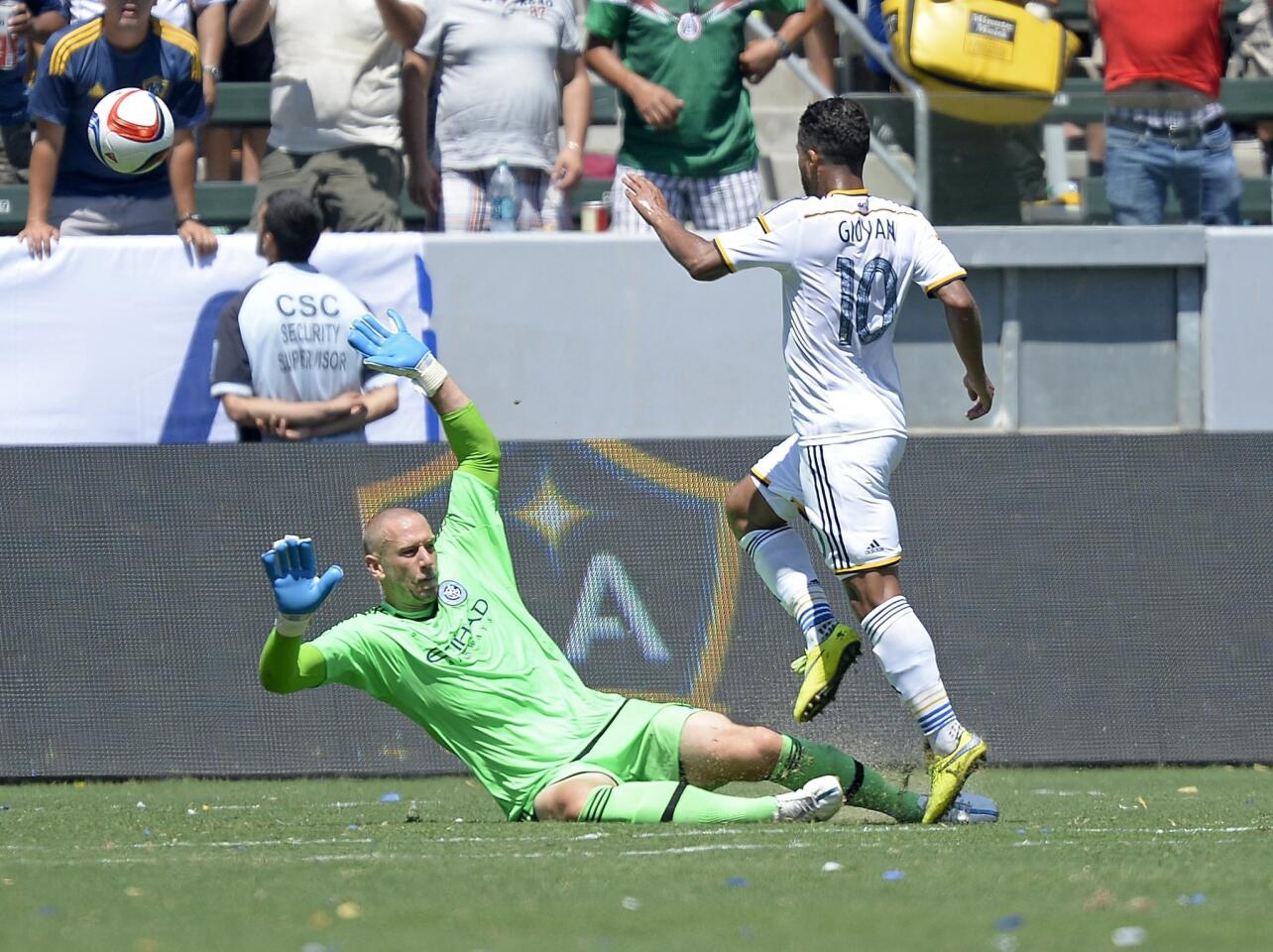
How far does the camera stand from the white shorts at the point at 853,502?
7070mm

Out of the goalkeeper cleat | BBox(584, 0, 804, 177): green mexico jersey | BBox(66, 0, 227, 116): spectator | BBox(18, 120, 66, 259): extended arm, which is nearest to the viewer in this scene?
the goalkeeper cleat

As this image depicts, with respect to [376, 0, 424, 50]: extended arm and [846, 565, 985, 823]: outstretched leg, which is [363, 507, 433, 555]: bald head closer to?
[846, 565, 985, 823]: outstretched leg

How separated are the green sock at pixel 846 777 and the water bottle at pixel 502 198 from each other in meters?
4.64

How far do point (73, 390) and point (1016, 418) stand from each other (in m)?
5.00

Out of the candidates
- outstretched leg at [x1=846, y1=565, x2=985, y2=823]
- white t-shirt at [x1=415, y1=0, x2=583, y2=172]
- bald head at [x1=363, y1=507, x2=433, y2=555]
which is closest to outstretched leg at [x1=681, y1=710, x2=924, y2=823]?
outstretched leg at [x1=846, y1=565, x2=985, y2=823]

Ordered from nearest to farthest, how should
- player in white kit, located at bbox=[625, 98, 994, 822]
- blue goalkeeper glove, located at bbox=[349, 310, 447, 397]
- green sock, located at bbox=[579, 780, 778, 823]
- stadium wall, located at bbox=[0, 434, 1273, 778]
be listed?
green sock, located at bbox=[579, 780, 778, 823] < player in white kit, located at bbox=[625, 98, 994, 822] < blue goalkeeper glove, located at bbox=[349, 310, 447, 397] < stadium wall, located at bbox=[0, 434, 1273, 778]

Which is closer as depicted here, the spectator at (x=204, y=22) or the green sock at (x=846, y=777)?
the green sock at (x=846, y=777)

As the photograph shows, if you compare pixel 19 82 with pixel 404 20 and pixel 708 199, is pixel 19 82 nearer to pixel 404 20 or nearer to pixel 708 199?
pixel 404 20

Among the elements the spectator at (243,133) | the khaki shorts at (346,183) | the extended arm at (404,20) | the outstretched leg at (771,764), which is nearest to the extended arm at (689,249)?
the outstretched leg at (771,764)

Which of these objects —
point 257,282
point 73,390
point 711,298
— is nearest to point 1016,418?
point 711,298

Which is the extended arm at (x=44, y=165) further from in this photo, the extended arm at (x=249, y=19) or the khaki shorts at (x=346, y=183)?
the extended arm at (x=249, y=19)

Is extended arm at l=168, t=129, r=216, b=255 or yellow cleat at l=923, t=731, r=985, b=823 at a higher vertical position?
extended arm at l=168, t=129, r=216, b=255

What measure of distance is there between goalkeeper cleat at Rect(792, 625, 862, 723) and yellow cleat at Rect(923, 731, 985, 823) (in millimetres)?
483

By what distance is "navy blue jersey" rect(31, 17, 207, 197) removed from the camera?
414 inches
